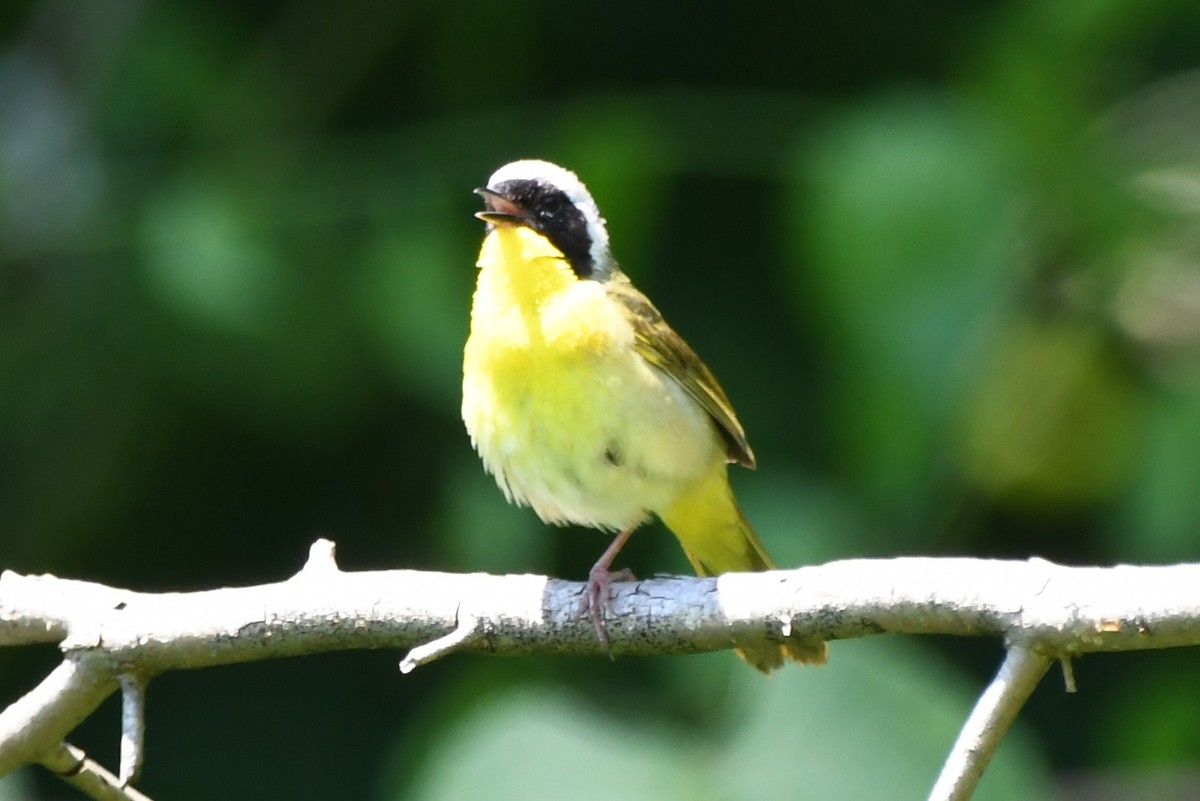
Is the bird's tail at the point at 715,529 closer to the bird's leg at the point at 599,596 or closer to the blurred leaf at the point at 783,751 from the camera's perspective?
the blurred leaf at the point at 783,751

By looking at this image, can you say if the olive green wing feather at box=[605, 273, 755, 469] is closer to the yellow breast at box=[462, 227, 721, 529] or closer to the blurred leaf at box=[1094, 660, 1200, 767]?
the yellow breast at box=[462, 227, 721, 529]

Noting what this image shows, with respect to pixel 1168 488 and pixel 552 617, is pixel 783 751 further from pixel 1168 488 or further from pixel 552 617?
pixel 1168 488

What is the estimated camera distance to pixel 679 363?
14.1ft

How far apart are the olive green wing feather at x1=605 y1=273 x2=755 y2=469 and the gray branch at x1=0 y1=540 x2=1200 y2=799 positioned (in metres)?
1.13

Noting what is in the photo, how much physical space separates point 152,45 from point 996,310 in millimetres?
3082

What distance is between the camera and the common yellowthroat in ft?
12.7

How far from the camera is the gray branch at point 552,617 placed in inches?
101

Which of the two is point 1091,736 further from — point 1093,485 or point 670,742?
point 670,742

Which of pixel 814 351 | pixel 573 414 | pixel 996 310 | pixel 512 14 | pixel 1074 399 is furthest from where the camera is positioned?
pixel 512 14

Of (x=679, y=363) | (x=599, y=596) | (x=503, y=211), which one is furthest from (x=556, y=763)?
(x=503, y=211)

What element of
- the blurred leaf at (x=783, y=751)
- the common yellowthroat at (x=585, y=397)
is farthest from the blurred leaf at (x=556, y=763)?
the common yellowthroat at (x=585, y=397)

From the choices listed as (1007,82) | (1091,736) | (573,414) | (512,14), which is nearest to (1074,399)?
(1007,82)

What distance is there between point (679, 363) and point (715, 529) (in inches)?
17.1

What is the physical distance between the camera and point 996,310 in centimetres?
435
